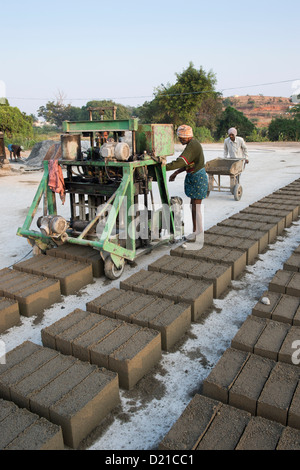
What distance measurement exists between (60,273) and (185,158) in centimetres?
252

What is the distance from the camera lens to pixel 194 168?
6074mm

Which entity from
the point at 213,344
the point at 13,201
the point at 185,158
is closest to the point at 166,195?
the point at 185,158

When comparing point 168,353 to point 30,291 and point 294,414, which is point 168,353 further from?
point 30,291

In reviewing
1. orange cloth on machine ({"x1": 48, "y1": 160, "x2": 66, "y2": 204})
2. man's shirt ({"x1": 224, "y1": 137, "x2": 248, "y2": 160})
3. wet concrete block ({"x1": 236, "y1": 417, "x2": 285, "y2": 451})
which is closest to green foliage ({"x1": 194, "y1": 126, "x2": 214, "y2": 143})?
man's shirt ({"x1": 224, "y1": 137, "x2": 248, "y2": 160})

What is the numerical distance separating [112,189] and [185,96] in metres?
34.7

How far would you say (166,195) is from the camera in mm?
6145

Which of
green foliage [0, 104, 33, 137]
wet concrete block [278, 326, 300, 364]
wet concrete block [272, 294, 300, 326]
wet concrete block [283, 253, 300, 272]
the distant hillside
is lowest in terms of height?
wet concrete block [278, 326, 300, 364]

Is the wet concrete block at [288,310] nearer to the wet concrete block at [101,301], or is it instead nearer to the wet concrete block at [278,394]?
the wet concrete block at [278,394]

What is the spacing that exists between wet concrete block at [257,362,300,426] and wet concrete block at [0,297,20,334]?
2.70 meters

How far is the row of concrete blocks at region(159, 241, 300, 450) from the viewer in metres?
2.37

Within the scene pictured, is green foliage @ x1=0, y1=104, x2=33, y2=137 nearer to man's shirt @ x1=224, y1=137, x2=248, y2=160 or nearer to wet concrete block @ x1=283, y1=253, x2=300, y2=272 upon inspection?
man's shirt @ x1=224, y1=137, x2=248, y2=160

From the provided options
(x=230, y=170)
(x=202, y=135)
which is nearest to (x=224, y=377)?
(x=230, y=170)
